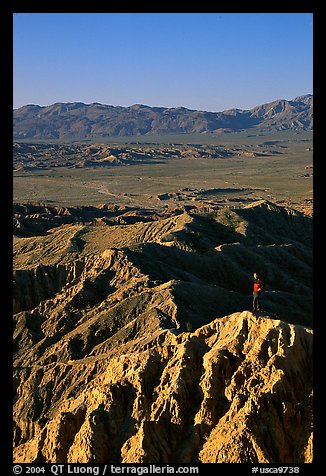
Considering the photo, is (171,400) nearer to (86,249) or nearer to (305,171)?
(86,249)

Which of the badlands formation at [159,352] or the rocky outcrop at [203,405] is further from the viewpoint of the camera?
the badlands formation at [159,352]

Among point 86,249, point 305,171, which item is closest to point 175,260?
point 86,249

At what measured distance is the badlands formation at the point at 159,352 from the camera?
47.2 feet

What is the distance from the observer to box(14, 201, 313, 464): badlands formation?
14.4 m

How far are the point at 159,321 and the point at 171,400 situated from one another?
1019cm

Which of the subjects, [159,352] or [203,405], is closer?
[203,405]

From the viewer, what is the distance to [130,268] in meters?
32.5

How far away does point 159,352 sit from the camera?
17.7 m

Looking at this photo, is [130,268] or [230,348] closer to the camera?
[230,348]

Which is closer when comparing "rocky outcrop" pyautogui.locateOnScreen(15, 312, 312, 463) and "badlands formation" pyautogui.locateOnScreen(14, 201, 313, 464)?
"rocky outcrop" pyautogui.locateOnScreen(15, 312, 312, 463)

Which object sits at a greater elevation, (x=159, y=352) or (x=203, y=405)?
(x=159, y=352)
